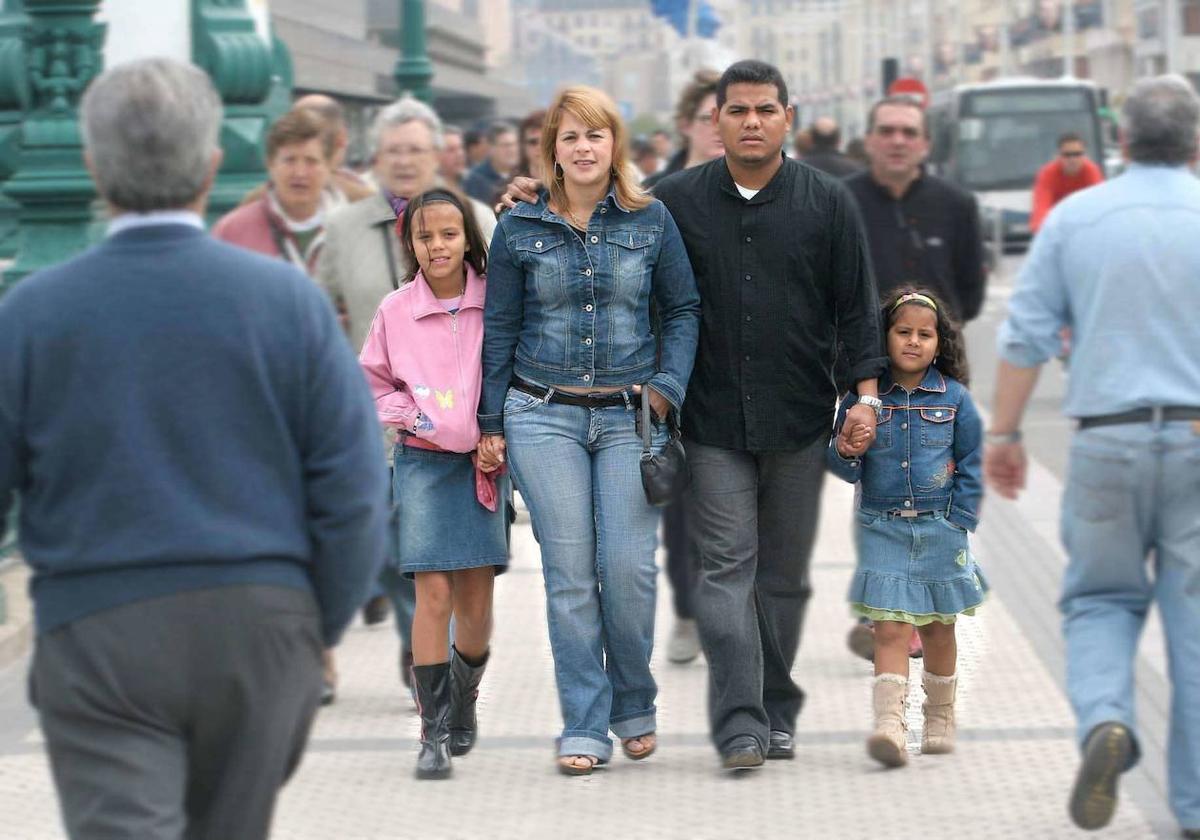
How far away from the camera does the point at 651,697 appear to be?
19.2 ft

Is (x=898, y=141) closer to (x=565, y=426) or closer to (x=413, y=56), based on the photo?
(x=565, y=426)

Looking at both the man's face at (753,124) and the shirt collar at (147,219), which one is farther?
the man's face at (753,124)

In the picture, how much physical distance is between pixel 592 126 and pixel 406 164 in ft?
3.81

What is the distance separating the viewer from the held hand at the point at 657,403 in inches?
222

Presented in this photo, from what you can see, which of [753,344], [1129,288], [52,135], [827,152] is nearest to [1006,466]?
[1129,288]

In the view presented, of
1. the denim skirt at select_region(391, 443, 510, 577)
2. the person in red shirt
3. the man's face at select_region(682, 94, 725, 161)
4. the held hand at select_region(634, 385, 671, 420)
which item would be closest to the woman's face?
the held hand at select_region(634, 385, 671, 420)

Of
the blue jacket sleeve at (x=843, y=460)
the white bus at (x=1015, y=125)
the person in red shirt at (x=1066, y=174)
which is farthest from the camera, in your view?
the white bus at (x=1015, y=125)

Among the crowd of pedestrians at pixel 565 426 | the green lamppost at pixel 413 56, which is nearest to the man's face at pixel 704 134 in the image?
the crowd of pedestrians at pixel 565 426

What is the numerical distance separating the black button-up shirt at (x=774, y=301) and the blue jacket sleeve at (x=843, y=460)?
0.08 metres

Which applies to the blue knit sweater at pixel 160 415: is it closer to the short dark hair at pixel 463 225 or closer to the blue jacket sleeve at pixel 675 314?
the blue jacket sleeve at pixel 675 314

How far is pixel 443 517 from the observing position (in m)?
5.82

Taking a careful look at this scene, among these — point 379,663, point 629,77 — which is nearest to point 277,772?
point 379,663

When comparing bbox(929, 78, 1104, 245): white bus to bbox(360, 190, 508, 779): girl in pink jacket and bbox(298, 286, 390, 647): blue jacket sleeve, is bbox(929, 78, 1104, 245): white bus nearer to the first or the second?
Answer: bbox(360, 190, 508, 779): girl in pink jacket

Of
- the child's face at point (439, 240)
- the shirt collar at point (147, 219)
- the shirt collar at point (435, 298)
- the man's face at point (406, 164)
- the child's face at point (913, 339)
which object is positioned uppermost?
the man's face at point (406, 164)
